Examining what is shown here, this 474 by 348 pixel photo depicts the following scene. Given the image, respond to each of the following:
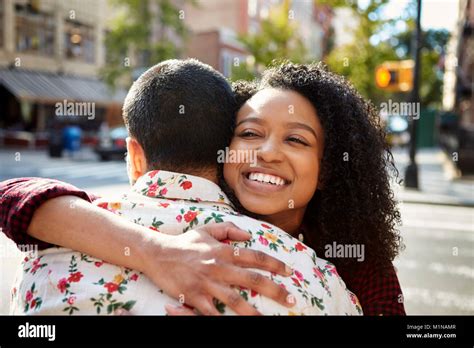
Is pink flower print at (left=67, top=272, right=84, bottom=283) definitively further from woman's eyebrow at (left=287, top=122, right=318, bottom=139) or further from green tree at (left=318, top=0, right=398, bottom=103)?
green tree at (left=318, top=0, right=398, bottom=103)

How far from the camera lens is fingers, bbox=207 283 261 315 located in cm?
140

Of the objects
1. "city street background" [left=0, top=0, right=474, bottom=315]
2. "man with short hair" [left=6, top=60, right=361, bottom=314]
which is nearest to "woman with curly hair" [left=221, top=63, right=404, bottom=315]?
"man with short hair" [left=6, top=60, right=361, bottom=314]

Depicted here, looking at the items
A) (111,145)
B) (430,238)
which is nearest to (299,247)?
(430,238)

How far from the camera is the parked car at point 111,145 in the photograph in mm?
21231

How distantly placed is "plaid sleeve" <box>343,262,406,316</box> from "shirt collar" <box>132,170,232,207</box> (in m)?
0.72

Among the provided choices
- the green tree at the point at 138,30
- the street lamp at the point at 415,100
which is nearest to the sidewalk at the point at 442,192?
the street lamp at the point at 415,100

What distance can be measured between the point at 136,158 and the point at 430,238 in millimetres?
7439

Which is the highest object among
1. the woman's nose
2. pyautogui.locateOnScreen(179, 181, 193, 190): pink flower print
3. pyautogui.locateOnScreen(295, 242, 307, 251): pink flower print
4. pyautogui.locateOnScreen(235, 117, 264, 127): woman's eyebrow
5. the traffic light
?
the traffic light

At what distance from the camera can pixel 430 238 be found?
8320mm

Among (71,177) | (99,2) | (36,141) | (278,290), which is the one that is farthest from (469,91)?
(99,2)

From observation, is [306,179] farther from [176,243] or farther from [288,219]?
[176,243]

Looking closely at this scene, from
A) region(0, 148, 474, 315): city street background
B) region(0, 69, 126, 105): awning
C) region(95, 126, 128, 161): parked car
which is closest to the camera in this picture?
region(0, 148, 474, 315): city street background
